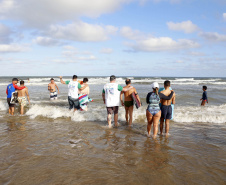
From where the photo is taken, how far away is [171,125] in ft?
24.0

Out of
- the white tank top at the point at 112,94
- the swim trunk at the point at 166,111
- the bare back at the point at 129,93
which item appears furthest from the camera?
the bare back at the point at 129,93

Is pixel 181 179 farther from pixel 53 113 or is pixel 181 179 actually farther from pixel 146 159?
pixel 53 113

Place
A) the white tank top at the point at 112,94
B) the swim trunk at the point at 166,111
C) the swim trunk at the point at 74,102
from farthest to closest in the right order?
the swim trunk at the point at 74,102 → the white tank top at the point at 112,94 → the swim trunk at the point at 166,111

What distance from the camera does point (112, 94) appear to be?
256 inches

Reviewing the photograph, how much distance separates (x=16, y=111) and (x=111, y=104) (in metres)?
6.43

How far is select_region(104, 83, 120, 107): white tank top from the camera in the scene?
6.47 meters

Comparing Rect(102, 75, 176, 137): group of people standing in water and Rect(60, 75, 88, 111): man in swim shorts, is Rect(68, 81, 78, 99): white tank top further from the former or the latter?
Rect(102, 75, 176, 137): group of people standing in water

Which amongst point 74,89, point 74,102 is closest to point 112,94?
point 74,89

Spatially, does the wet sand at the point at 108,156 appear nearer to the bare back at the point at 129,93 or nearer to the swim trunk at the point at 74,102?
the bare back at the point at 129,93

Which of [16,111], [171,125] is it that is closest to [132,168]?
[171,125]

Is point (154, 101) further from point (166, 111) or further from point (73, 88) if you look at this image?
point (73, 88)

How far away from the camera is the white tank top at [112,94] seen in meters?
6.47

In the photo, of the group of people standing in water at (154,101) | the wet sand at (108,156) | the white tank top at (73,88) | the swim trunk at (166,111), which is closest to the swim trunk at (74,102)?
the white tank top at (73,88)

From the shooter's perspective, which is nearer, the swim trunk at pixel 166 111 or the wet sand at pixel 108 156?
the wet sand at pixel 108 156
